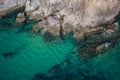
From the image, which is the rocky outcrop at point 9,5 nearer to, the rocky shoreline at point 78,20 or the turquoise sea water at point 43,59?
the rocky shoreline at point 78,20

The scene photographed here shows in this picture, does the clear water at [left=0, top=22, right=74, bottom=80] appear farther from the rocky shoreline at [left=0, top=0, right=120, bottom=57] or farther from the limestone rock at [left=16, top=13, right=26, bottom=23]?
the limestone rock at [left=16, top=13, right=26, bottom=23]

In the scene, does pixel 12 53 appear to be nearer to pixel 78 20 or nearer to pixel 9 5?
pixel 9 5

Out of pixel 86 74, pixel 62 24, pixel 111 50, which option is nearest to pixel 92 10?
pixel 62 24

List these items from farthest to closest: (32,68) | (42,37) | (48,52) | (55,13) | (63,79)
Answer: (55,13) < (42,37) < (48,52) < (32,68) < (63,79)

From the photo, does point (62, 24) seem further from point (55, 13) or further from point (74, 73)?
point (74, 73)

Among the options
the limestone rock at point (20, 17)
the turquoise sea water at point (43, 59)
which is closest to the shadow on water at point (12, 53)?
the turquoise sea water at point (43, 59)

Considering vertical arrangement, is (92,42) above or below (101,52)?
above

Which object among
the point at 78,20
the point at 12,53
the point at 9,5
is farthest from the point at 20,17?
the point at 78,20

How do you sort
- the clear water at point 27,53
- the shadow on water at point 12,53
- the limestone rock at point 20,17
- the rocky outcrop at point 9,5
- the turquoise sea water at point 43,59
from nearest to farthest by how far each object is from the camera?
the turquoise sea water at point 43,59 < the clear water at point 27,53 < the shadow on water at point 12,53 < the limestone rock at point 20,17 < the rocky outcrop at point 9,5
